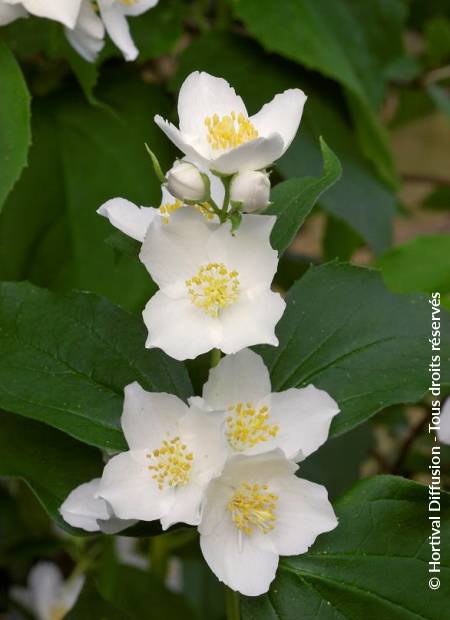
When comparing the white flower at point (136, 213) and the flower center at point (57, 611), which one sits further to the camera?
the flower center at point (57, 611)

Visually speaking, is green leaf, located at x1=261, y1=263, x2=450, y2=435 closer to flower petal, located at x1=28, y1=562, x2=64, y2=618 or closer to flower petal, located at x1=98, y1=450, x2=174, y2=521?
flower petal, located at x1=98, y1=450, x2=174, y2=521

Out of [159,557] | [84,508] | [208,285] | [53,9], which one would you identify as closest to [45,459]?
[84,508]

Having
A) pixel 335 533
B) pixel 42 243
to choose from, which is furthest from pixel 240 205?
pixel 42 243

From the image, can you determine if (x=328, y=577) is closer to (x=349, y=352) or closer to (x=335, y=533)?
(x=335, y=533)

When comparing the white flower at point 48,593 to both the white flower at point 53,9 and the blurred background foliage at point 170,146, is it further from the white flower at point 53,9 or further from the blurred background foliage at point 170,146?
the white flower at point 53,9

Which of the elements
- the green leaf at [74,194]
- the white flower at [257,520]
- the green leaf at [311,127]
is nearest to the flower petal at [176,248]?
the white flower at [257,520]

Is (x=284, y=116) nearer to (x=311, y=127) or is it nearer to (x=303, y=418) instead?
(x=303, y=418)
